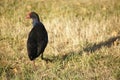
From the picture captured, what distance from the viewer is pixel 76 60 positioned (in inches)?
331

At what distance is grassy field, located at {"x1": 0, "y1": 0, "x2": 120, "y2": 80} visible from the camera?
7.90 m

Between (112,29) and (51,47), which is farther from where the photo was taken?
(112,29)

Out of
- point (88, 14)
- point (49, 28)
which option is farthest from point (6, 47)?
point (88, 14)

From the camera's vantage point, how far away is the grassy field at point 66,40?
25.9 ft

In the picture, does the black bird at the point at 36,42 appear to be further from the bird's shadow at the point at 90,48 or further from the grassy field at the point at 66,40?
the bird's shadow at the point at 90,48

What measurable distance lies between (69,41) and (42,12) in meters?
3.01

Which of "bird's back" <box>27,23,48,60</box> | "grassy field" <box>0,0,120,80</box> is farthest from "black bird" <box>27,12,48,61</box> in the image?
"grassy field" <box>0,0,120,80</box>

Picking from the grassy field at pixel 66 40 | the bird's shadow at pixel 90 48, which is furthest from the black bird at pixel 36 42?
the bird's shadow at pixel 90 48

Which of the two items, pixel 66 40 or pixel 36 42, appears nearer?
pixel 36 42

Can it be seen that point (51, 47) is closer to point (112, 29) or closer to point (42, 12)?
point (112, 29)

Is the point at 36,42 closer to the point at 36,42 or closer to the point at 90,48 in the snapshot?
the point at 36,42

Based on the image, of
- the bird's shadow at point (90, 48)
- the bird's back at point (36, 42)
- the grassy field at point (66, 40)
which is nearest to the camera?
the bird's back at point (36, 42)

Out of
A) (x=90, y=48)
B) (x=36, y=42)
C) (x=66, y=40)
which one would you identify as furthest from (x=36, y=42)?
(x=66, y=40)

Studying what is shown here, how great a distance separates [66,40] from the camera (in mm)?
9906
